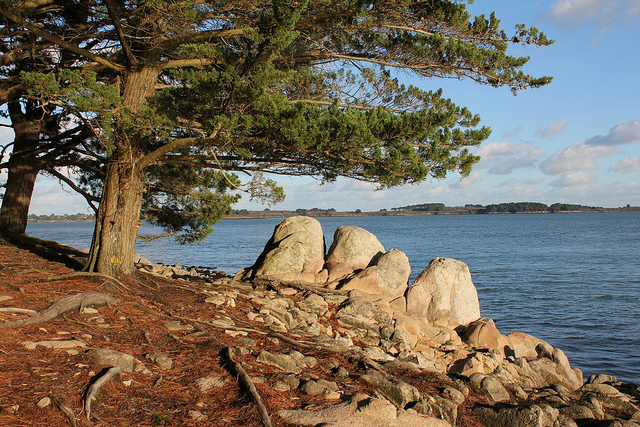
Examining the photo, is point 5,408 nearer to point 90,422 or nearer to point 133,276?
point 90,422

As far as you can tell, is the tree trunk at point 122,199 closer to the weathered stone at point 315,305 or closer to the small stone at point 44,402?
the weathered stone at point 315,305

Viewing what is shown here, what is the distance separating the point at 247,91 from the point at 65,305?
3.76 m

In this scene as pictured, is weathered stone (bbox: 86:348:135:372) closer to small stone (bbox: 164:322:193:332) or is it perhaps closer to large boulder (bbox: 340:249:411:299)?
small stone (bbox: 164:322:193:332)

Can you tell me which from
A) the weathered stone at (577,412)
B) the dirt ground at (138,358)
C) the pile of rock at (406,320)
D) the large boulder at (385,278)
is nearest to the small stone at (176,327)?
the dirt ground at (138,358)

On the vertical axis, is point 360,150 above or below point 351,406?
above

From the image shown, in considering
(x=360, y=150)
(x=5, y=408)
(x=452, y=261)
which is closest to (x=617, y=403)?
(x=452, y=261)

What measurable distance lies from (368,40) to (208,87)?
4.02m

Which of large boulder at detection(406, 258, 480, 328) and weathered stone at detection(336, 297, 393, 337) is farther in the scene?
large boulder at detection(406, 258, 480, 328)

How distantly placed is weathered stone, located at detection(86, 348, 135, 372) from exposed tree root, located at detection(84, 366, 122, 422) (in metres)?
0.15

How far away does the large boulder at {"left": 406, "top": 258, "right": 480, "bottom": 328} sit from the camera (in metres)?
10.8

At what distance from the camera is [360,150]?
7094mm

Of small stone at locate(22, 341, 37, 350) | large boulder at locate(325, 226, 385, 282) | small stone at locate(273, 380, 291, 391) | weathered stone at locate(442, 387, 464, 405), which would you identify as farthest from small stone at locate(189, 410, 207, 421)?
large boulder at locate(325, 226, 385, 282)

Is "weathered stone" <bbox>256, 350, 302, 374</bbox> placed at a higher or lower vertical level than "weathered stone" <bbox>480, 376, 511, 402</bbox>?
higher

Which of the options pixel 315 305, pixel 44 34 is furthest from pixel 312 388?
pixel 44 34
